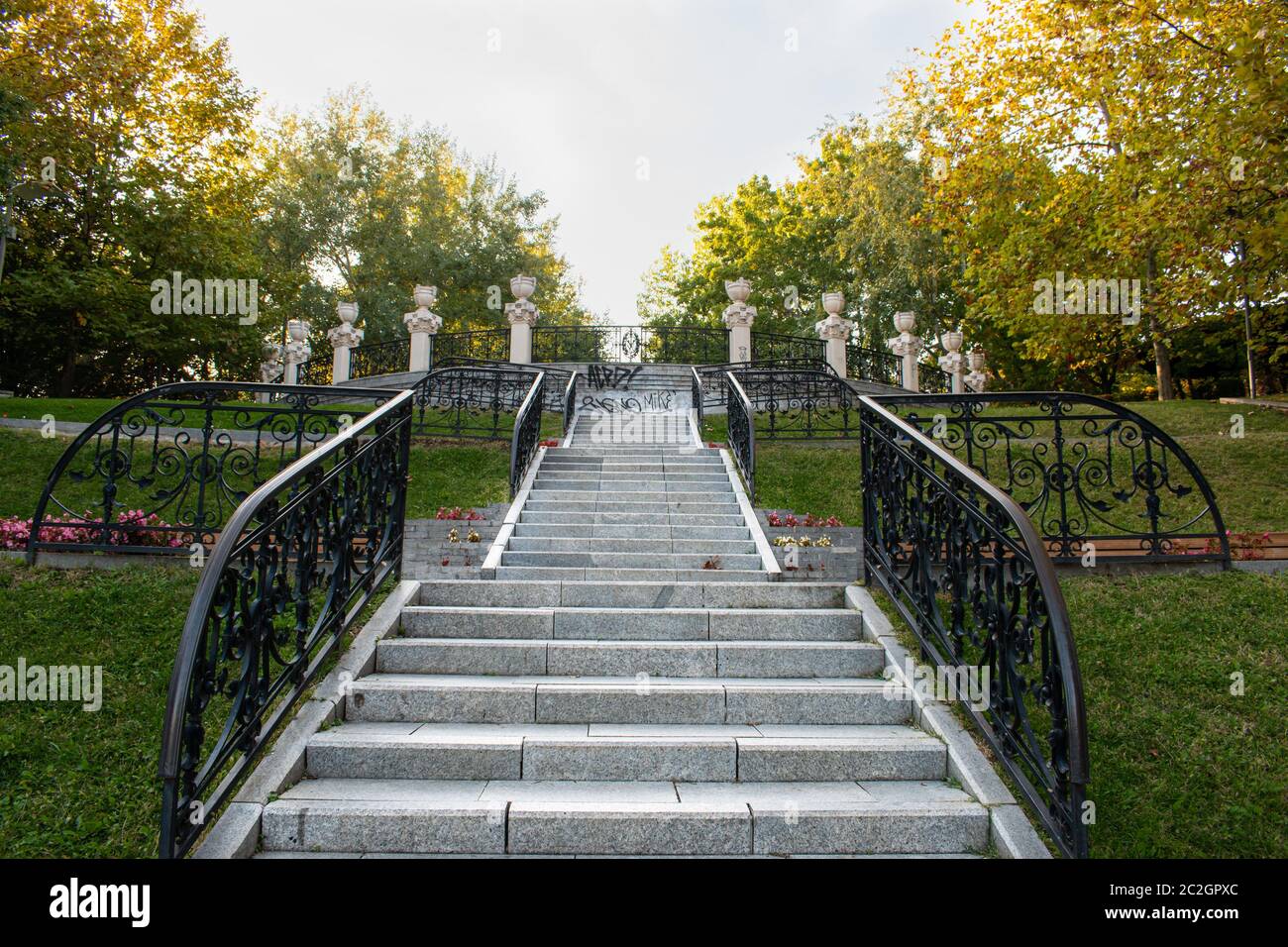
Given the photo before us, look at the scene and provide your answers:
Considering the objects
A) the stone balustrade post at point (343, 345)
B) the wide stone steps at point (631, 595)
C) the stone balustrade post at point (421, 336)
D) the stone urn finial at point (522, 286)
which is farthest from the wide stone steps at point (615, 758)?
the stone balustrade post at point (343, 345)

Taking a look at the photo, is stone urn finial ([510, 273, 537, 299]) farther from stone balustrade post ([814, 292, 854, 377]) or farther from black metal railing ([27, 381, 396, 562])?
black metal railing ([27, 381, 396, 562])

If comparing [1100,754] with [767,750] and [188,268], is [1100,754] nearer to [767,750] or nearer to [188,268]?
[767,750]

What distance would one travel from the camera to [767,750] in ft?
11.1

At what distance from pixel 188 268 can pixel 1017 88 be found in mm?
22105

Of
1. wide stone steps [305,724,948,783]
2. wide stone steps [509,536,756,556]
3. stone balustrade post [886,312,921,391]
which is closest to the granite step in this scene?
wide stone steps [305,724,948,783]

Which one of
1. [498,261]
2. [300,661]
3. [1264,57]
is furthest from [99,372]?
[1264,57]

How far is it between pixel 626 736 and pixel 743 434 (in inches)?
264

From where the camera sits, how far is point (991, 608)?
338cm

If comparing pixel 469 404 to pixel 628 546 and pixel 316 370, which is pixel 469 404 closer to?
pixel 628 546

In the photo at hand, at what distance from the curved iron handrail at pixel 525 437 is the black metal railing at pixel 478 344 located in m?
11.4

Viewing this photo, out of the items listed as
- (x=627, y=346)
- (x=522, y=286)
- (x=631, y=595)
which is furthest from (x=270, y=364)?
(x=631, y=595)

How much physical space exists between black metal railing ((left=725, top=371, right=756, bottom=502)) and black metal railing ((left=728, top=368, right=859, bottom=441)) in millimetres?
415

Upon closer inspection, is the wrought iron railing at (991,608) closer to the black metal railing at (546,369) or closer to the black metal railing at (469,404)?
the black metal railing at (469,404)
